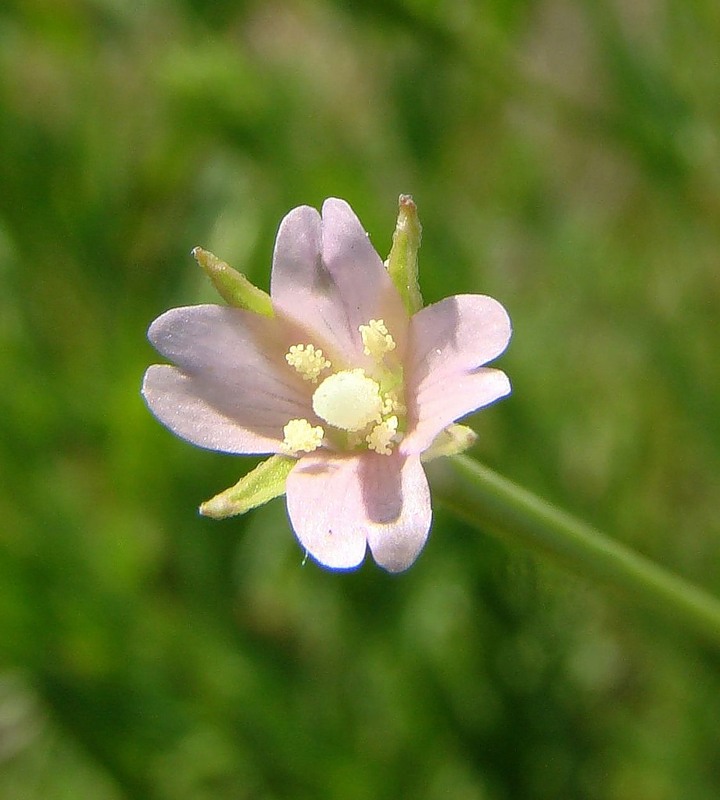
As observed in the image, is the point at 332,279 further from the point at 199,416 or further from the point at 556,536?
the point at 556,536

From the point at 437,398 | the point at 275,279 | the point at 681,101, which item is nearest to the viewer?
the point at 437,398

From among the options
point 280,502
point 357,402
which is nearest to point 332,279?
point 357,402

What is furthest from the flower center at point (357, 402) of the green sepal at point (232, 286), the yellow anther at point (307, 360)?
the green sepal at point (232, 286)

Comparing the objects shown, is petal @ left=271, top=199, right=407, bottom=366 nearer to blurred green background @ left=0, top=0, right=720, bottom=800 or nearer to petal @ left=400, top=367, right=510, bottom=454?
petal @ left=400, top=367, right=510, bottom=454

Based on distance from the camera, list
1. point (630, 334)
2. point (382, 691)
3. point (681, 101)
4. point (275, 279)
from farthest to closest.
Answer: point (630, 334) < point (382, 691) < point (681, 101) < point (275, 279)

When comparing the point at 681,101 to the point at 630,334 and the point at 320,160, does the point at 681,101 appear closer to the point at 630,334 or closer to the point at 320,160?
the point at 630,334

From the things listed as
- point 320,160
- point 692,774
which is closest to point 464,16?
point 320,160
